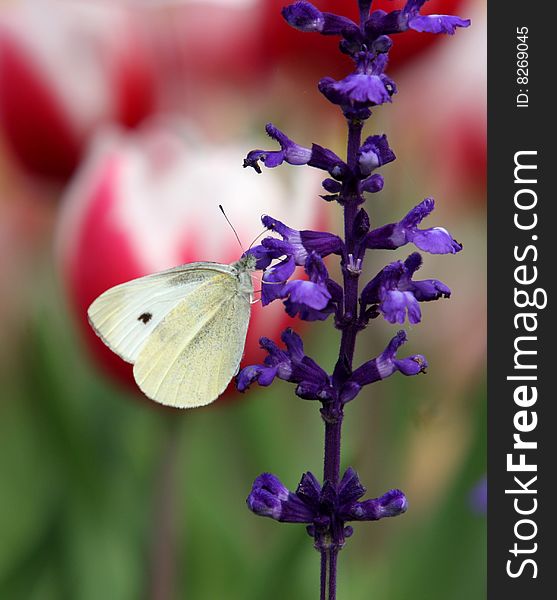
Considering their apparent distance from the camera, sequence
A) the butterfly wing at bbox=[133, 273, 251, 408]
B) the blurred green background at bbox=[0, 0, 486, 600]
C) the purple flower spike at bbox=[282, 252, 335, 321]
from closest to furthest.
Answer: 1. the purple flower spike at bbox=[282, 252, 335, 321]
2. the butterfly wing at bbox=[133, 273, 251, 408]
3. the blurred green background at bbox=[0, 0, 486, 600]

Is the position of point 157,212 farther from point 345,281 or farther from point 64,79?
point 345,281

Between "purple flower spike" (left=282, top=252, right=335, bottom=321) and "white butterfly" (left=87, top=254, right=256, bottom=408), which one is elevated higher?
"white butterfly" (left=87, top=254, right=256, bottom=408)


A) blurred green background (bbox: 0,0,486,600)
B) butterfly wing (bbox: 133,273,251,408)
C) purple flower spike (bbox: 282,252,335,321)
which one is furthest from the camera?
blurred green background (bbox: 0,0,486,600)

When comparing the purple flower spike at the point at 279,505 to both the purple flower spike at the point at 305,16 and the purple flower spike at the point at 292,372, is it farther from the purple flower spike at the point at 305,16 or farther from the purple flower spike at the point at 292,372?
the purple flower spike at the point at 305,16

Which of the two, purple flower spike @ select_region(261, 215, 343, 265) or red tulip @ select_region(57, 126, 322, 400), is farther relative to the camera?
red tulip @ select_region(57, 126, 322, 400)

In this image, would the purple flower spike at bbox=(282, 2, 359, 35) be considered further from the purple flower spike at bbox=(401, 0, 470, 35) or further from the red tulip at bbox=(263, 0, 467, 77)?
the red tulip at bbox=(263, 0, 467, 77)

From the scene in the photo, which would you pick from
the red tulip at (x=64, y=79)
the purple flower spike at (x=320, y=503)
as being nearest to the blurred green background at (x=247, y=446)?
the red tulip at (x=64, y=79)

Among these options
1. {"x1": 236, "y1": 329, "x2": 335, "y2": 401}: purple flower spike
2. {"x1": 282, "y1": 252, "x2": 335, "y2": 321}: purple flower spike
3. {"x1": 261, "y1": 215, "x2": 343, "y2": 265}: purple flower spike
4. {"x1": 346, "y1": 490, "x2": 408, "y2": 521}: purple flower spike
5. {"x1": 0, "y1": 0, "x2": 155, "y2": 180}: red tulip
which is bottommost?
{"x1": 346, "y1": 490, "x2": 408, "y2": 521}: purple flower spike

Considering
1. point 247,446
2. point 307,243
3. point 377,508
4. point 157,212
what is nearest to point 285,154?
point 307,243

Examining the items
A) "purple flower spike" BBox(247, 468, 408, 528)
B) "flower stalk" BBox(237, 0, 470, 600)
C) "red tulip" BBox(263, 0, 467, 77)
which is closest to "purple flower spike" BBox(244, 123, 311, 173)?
"flower stalk" BBox(237, 0, 470, 600)
